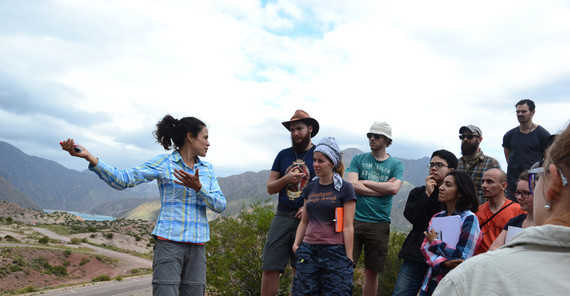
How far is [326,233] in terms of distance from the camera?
4094 mm

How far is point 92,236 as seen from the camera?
2594 inches

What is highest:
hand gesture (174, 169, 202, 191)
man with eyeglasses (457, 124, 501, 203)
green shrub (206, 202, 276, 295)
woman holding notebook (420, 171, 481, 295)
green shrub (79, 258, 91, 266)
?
man with eyeglasses (457, 124, 501, 203)

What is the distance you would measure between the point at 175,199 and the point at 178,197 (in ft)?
0.11

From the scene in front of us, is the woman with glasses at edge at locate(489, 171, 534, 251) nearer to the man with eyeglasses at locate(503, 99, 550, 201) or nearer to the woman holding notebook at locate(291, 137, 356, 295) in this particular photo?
the woman holding notebook at locate(291, 137, 356, 295)

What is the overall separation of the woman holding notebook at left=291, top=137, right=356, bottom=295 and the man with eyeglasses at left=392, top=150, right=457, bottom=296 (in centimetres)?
61

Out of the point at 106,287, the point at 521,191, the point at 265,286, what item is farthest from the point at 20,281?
the point at 521,191

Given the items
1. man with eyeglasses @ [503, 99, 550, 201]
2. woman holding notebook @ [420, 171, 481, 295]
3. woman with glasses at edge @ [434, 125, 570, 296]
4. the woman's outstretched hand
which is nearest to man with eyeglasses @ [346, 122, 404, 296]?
woman holding notebook @ [420, 171, 481, 295]

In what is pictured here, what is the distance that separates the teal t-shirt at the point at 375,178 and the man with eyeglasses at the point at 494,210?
50.9 inches

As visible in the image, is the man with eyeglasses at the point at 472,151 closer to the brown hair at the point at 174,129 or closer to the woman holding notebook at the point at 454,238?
the woman holding notebook at the point at 454,238

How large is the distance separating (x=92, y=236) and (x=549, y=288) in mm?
73313

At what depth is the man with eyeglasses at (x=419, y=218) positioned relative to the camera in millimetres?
4125

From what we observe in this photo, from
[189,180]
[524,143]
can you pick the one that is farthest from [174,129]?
[524,143]

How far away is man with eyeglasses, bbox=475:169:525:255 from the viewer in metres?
3.95

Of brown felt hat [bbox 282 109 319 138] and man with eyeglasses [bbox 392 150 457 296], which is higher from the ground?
brown felt hat [bbox 282 109 319 138]
